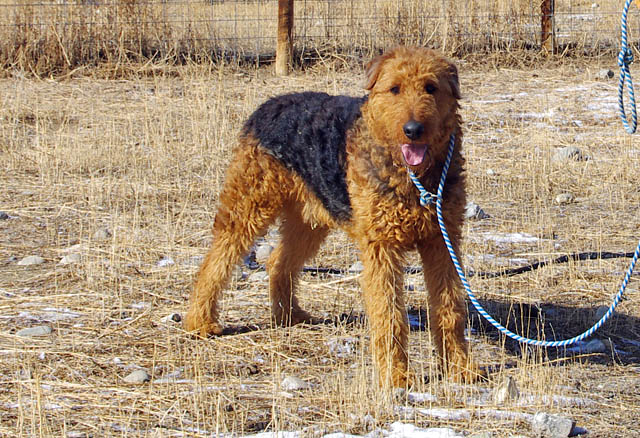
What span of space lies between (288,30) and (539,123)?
4822mm

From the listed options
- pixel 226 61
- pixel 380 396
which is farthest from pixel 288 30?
pixel 380 396

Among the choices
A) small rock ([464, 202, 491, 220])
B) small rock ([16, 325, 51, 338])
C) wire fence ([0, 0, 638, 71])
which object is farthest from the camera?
wire fence ([0, 0, 638, 71])

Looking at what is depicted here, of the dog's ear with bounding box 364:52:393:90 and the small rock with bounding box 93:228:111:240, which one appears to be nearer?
the dog's ear with bounding box 364:52:393:90

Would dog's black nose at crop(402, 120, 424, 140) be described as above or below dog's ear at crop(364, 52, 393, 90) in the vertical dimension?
below

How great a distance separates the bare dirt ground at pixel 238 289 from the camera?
14.2ft

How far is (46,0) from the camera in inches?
590

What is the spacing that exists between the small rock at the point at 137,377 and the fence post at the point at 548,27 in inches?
439

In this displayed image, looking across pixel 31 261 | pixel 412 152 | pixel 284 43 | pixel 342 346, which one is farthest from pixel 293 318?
pixel 284 43

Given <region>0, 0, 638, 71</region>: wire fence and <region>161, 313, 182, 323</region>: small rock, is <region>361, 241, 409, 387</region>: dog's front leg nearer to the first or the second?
<region>161, 313, 182, 323</region>: small rock

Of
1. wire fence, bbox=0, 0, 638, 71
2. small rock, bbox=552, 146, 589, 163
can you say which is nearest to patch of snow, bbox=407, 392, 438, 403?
small rock, bbox=552, 146, 589, 163

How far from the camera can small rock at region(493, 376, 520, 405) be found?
14.3 feet

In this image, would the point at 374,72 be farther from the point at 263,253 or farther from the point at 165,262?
the point at 165,262

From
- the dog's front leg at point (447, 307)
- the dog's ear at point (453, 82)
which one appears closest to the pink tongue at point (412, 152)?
the dog's ear at point (453, 82)

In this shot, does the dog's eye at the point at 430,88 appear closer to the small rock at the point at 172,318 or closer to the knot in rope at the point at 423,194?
the knot in rope at the point at 423,194
